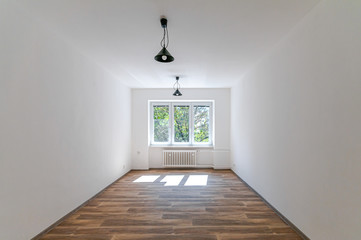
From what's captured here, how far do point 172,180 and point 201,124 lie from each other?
233cm

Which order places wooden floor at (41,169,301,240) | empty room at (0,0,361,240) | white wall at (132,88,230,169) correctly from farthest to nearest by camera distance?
1. white wall at (132,88,230,169)
2. wooden floor at (41,169,301,240)
3. empty room at (0,0,361,240)

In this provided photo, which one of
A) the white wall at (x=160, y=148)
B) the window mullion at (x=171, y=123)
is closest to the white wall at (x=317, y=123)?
the white wall at (x=160, y=148)

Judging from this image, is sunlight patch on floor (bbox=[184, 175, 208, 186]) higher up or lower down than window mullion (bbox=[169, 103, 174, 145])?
lower down

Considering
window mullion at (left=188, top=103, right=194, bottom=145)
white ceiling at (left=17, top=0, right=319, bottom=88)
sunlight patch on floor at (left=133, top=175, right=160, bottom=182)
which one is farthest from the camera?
Result: window mullion at (left=188, top=103, right=194, bottom=145)

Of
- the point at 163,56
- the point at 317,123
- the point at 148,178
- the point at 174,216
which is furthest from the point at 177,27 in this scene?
the point at 148,178

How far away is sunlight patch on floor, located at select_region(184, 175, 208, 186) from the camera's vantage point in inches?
175

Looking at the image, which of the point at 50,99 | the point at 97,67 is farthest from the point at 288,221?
the point at 97,67

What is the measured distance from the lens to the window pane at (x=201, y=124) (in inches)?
252

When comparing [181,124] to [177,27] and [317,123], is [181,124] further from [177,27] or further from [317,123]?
[317,123]

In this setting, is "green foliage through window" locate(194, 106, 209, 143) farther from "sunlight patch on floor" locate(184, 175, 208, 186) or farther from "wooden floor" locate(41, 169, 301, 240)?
"wooden floor" locate(41, 169, 301, 240)

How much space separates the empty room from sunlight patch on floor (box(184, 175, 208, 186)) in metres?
0.11

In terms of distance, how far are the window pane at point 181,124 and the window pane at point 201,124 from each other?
306 mm

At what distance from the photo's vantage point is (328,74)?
189 cm

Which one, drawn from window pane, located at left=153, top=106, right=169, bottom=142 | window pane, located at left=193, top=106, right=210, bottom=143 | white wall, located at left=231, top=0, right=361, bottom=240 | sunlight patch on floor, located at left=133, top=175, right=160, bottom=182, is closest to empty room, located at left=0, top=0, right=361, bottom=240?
white wall, located at left=231, top=0, right=361, bottom=240
